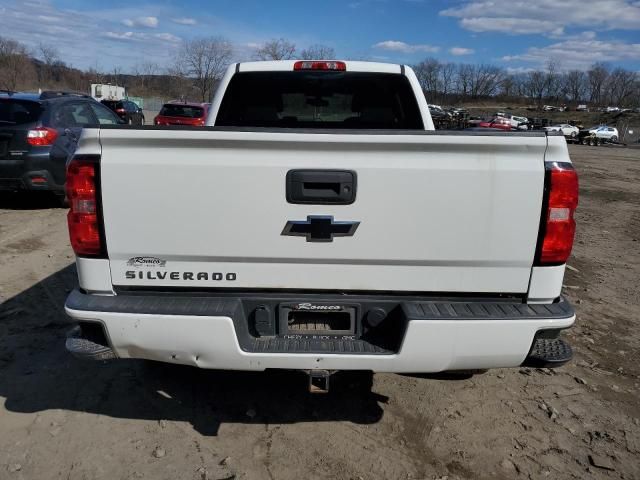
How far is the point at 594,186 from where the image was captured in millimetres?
15836

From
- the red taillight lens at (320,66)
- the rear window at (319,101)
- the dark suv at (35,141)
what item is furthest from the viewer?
the dark suv at (35,141)

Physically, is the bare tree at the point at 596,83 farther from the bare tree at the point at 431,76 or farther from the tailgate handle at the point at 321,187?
the tailgate handle at the point at 321,187

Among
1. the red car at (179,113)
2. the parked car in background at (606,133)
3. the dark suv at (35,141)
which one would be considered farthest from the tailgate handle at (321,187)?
the parked car in background at (606,133)

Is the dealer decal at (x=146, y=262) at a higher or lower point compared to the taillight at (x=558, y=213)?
lower

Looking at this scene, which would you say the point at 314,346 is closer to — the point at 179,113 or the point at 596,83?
the point at 179,113

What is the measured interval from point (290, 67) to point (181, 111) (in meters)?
16.0

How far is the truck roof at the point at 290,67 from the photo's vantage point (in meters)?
4.38

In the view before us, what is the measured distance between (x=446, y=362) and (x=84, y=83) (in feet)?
380

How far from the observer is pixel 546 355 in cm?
267

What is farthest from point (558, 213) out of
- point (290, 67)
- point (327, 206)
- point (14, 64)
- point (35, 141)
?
point (14, 64)

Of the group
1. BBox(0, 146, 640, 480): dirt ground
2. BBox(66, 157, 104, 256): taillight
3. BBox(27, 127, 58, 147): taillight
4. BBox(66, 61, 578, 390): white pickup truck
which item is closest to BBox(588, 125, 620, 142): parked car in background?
BBox(27, 127, 58, 147): taillight

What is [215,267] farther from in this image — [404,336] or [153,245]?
[404,336]

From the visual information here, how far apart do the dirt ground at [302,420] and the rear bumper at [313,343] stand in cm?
66

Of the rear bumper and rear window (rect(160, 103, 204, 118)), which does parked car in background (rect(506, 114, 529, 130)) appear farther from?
rear window (rect(160, 103, 204, 118))
